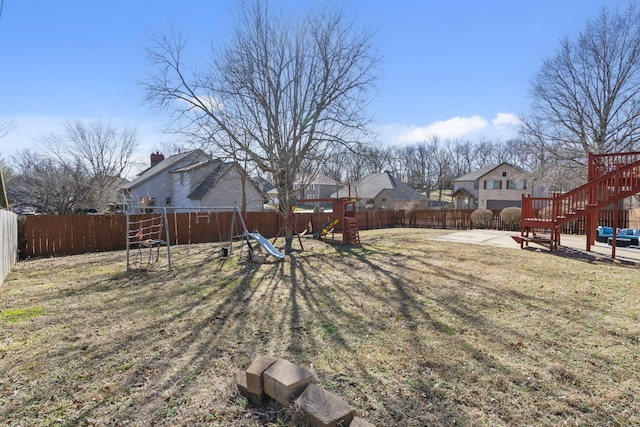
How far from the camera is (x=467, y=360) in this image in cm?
329

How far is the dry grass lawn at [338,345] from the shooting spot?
2.56 m

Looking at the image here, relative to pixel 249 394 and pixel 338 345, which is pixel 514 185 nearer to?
pixel 338 345

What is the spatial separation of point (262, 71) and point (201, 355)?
10.1 meters

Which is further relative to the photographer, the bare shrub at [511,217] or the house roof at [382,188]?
the house roof at [382,188]

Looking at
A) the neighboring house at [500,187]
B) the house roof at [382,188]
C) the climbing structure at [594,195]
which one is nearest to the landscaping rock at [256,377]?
the climbing structure at [594,195]

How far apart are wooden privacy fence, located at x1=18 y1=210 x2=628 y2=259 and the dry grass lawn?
3.22m

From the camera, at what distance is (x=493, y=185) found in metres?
38.8

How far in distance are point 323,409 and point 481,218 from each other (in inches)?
791

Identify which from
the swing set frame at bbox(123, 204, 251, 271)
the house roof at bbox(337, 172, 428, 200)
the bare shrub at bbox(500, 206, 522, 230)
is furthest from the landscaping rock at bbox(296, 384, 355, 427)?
the house roof at bbox(337, 172, 428, 200)

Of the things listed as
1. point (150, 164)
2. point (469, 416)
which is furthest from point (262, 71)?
point (150, 164)

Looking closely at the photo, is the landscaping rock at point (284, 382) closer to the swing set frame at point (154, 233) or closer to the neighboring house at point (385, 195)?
the swing set frame at point (154, 233)

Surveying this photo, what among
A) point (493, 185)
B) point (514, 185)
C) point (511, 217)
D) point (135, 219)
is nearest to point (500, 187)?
point (493, 185)

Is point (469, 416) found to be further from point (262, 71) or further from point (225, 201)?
point (225, 201)

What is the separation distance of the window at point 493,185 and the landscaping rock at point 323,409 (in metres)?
41.5
